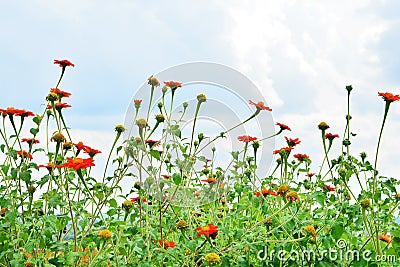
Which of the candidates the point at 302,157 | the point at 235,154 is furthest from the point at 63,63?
the point at 302,157

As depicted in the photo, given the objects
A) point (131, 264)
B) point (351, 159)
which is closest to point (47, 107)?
point (131, 264)

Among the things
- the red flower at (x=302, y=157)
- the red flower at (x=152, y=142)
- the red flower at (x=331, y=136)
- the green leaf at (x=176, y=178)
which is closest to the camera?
the green leaf at (x=176, y=178)

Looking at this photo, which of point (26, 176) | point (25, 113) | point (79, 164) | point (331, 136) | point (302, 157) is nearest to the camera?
point (79, 164)

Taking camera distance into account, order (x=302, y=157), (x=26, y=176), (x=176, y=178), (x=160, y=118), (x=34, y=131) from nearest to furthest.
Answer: (x=176, y=178), (x=26, y=176), (x=160, y=118), (x=34, y=131), (x=302, y=157)

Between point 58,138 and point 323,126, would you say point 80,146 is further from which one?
point 323,126

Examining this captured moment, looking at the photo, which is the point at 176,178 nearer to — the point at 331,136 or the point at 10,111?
the point at 10,111

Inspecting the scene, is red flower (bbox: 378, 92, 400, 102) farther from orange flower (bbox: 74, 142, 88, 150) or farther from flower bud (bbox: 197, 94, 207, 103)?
orange flower (bbox: 74, 142, 88, 150)

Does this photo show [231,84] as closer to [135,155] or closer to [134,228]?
[135,155]

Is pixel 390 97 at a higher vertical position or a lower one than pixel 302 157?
higher

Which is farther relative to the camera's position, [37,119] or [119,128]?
[37,119]

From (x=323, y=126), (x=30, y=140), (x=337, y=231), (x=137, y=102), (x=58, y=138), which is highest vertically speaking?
(x=323, y=126)

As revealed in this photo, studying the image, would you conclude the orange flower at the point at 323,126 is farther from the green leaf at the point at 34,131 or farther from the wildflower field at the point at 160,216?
the green leaf at the point at 34,131

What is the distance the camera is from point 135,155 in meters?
2.79

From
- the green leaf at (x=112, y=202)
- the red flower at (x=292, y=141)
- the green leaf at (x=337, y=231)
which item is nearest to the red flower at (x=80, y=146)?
the green leaf at (x=112, y=202)
